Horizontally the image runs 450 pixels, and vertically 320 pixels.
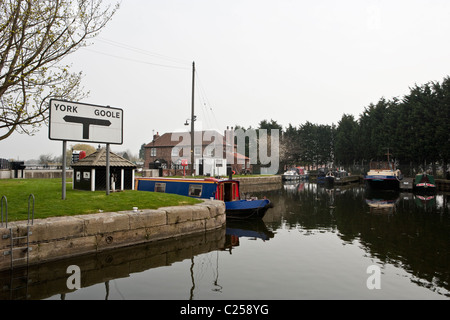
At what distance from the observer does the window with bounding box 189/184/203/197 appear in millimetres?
18484

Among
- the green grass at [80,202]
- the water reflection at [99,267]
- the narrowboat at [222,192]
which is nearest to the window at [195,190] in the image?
the narrowboat at [222,192]

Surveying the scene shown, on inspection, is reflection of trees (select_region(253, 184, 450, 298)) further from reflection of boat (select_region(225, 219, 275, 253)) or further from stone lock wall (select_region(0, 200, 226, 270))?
stone lock wall (select_region(0, 200, 226, 270))

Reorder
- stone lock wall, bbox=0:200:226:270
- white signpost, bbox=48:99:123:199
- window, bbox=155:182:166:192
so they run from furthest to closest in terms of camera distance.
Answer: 1. window, bbox=155:182:166:192
2. white signpost, bbox=48:99:123:199
3. stone lock wall, bbox=0:200:226:270

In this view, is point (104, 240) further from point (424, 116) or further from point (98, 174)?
point (424, 116)

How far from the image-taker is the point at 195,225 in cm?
1320

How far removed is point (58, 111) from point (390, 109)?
61275 mm

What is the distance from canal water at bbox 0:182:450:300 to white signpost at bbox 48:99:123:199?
4.96 meters

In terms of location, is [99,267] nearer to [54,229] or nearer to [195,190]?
[54,229]

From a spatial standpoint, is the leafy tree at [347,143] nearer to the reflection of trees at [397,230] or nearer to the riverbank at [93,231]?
the reflection of trees at [397,230]

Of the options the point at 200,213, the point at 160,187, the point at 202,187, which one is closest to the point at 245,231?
the point at 200,213

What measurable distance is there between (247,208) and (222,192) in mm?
1884

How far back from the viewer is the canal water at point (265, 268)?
735 centimetres

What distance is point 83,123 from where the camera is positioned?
13.0 meters

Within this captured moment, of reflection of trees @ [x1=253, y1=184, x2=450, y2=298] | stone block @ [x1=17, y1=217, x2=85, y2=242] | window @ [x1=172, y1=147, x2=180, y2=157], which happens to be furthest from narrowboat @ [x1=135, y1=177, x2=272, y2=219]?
window @ [x1=172, y1=147, x2=180, y2=157]
